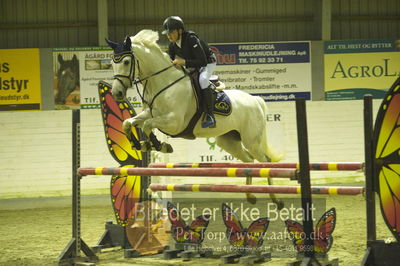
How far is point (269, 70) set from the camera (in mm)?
10039

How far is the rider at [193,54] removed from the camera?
5.34 m

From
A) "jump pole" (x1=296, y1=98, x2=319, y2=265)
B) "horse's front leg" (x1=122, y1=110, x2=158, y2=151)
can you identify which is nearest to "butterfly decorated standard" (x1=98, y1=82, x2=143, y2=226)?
"horse's front leg" (x1=122, y1=110, x2=158, y2=151)

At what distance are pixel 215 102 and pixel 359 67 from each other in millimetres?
5229

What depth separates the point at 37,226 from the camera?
25.6ft

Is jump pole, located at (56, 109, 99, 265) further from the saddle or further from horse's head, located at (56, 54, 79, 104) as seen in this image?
horse's head, located at (56, 54, 79, 104)

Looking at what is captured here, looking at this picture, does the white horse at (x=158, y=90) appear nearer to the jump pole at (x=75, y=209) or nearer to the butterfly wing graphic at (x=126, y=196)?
the jump pole at (x=75, y=209)

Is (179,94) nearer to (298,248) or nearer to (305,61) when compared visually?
(298,248)

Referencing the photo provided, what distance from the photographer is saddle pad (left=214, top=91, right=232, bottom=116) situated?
5.68 metres

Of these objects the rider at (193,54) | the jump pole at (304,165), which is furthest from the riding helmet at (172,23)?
the jump pole at (304,165)

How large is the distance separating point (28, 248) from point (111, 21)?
17.1 feet

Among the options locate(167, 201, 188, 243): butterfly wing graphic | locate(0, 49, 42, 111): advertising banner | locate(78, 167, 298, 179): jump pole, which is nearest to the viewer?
locate(78, 167, 298, 179): jump pole

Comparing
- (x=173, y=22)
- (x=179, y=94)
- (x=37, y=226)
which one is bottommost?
(x=37, y=226)

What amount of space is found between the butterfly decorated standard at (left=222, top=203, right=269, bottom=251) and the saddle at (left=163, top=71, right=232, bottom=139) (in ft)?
2.80

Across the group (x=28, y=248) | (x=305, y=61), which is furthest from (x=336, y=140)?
(x=28, y=248)
